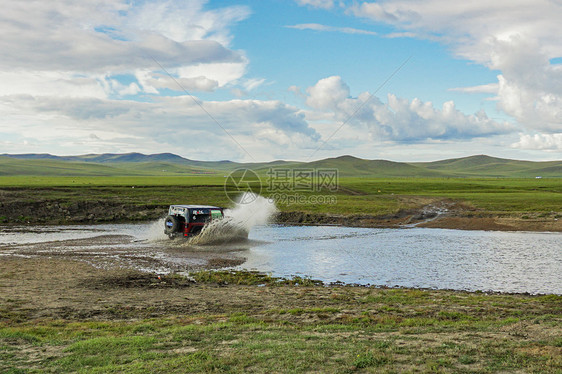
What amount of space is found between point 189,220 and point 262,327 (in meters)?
23.7

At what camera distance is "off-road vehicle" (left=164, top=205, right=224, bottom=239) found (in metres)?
36.6

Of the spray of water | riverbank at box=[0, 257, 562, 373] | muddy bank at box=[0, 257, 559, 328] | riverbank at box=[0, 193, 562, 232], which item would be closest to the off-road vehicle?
the spray of water

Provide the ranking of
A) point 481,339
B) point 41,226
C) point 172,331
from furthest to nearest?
point 41,226 < point 172,331 < point 481,339

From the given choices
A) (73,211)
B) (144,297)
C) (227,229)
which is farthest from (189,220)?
(73,211)

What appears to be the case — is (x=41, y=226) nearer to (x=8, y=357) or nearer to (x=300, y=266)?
(x=300, y=266)

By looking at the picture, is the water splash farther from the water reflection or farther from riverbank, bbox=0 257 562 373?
riverbank, bbox=0 257 562 373

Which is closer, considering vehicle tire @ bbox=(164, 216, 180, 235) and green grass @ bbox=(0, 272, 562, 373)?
green grass @ bbox=(0, 272, 562, 373)

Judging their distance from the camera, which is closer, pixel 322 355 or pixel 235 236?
pixel 322 355

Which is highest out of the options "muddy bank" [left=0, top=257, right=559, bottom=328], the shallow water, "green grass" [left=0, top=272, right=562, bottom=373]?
"green grass" [left=0, top=272, right=562, bottom=373]

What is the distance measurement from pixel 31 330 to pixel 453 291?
17.2 metres

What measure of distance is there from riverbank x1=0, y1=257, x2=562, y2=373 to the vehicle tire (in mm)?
14193

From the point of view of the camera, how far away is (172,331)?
1324 cm

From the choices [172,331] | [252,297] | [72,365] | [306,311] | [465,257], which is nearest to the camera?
[72,365]

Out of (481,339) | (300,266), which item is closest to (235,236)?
(300,266)
